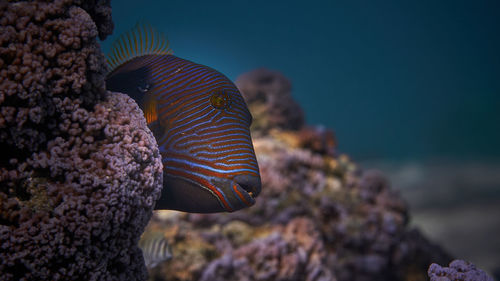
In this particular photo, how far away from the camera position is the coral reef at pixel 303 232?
3.66m

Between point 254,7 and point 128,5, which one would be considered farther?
point 254,7

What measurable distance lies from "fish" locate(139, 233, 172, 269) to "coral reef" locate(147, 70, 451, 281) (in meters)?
0.59

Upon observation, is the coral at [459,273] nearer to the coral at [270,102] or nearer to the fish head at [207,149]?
the fish head at [207,149]

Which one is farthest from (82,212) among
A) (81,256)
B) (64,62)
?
(64,62)

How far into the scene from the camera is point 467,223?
34.3 feet

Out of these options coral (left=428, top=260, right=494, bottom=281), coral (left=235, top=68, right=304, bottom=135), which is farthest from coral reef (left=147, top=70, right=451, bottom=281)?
coral (left=428, top=260, right=494, bottom=281)

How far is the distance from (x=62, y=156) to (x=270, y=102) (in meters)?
6.58

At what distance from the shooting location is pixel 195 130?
1651mm

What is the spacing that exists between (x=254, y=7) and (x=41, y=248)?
84061mm

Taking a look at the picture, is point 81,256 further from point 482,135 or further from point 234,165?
point 482,135

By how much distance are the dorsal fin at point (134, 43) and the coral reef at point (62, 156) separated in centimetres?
53

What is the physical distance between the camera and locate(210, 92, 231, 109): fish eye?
5.48ft

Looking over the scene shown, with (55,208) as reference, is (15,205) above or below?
below

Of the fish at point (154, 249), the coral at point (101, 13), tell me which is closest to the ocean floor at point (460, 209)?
the fish at point (154, 249)
